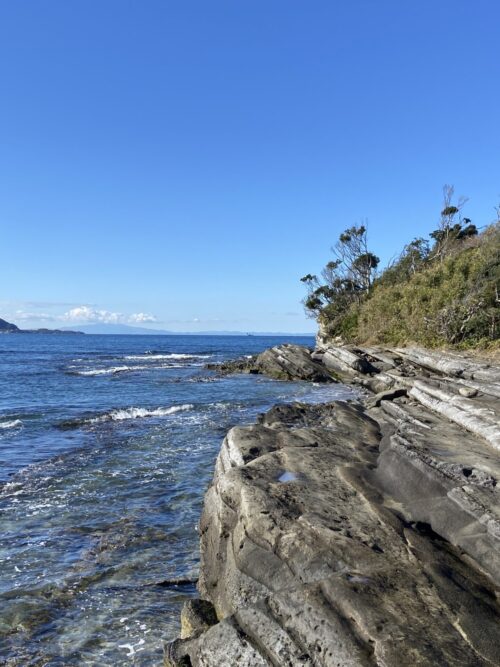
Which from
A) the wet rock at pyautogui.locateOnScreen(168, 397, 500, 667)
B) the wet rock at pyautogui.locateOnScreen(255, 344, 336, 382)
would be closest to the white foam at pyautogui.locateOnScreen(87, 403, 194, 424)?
the wet rock at pyautogui.locateOnScreen(255, 344, 336, 382)

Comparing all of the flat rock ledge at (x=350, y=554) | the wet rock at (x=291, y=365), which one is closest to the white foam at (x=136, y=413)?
the flat rock ledge at (x=350, y=554)

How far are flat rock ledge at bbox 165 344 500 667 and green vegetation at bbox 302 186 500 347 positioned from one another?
23297 mm

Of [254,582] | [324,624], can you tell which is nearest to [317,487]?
[254,582]

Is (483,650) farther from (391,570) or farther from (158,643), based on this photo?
(158,643)

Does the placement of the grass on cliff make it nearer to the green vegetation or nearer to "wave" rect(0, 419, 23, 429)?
the green vegetation

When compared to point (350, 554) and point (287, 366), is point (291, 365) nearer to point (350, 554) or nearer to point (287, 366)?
point (287, 366)

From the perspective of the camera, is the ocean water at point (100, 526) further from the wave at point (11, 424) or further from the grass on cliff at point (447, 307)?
the grass on cliff at point (447, 307)

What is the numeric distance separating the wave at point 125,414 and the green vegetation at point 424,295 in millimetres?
19252

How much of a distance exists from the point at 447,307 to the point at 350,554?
30.6 metres

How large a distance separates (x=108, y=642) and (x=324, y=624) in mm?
3913

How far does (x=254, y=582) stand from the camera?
20.2 feet

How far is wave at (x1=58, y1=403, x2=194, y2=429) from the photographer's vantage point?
912 inches

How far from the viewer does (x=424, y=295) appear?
3894cm

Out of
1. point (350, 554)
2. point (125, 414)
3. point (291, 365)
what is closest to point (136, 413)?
point (125, 414)
